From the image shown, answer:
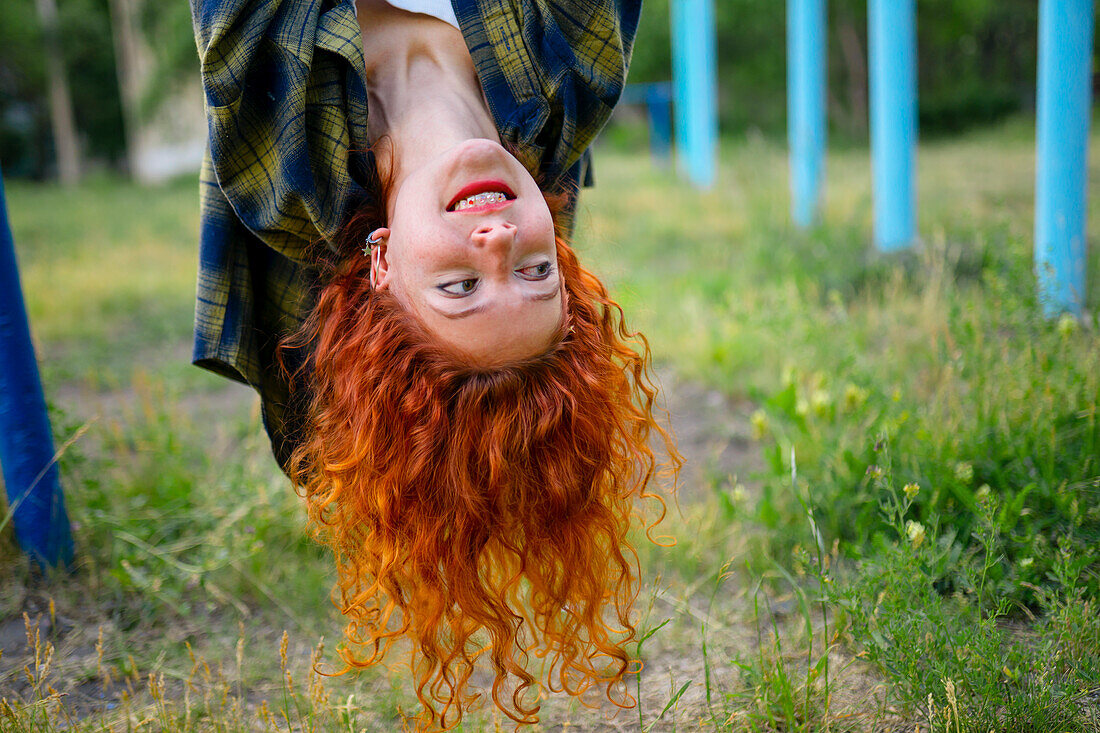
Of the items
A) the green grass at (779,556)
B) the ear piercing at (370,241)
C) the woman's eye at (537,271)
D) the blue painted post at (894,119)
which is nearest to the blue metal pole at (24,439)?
the green grass at (779,556)

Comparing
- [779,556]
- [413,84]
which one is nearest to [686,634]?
[779,556]

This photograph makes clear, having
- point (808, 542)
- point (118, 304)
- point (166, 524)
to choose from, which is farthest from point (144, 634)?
point (118, 304)

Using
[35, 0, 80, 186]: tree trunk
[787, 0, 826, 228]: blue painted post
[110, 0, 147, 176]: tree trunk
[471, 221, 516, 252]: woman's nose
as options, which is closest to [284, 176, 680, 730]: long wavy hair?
[471, 221, 516, 252]: woman's nose

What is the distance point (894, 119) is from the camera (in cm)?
509

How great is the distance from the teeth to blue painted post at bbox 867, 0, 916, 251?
4.22m

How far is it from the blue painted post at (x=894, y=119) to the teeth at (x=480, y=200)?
4221mm

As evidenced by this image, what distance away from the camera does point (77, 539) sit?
258cm

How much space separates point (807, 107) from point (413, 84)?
17.1 feet

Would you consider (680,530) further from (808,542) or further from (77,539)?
(77,539)

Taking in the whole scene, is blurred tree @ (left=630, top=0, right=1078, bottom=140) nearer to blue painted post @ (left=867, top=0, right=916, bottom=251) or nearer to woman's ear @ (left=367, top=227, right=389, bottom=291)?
blue painted post @ (left=867, top=0, right=916, bottom=251)

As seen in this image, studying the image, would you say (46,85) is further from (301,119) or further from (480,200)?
(480,200)

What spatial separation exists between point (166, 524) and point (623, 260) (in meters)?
4.26

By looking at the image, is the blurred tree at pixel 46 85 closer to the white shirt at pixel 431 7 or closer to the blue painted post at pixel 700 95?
the blue painted post at pixel 700 95

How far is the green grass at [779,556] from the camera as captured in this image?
6.01 feet
